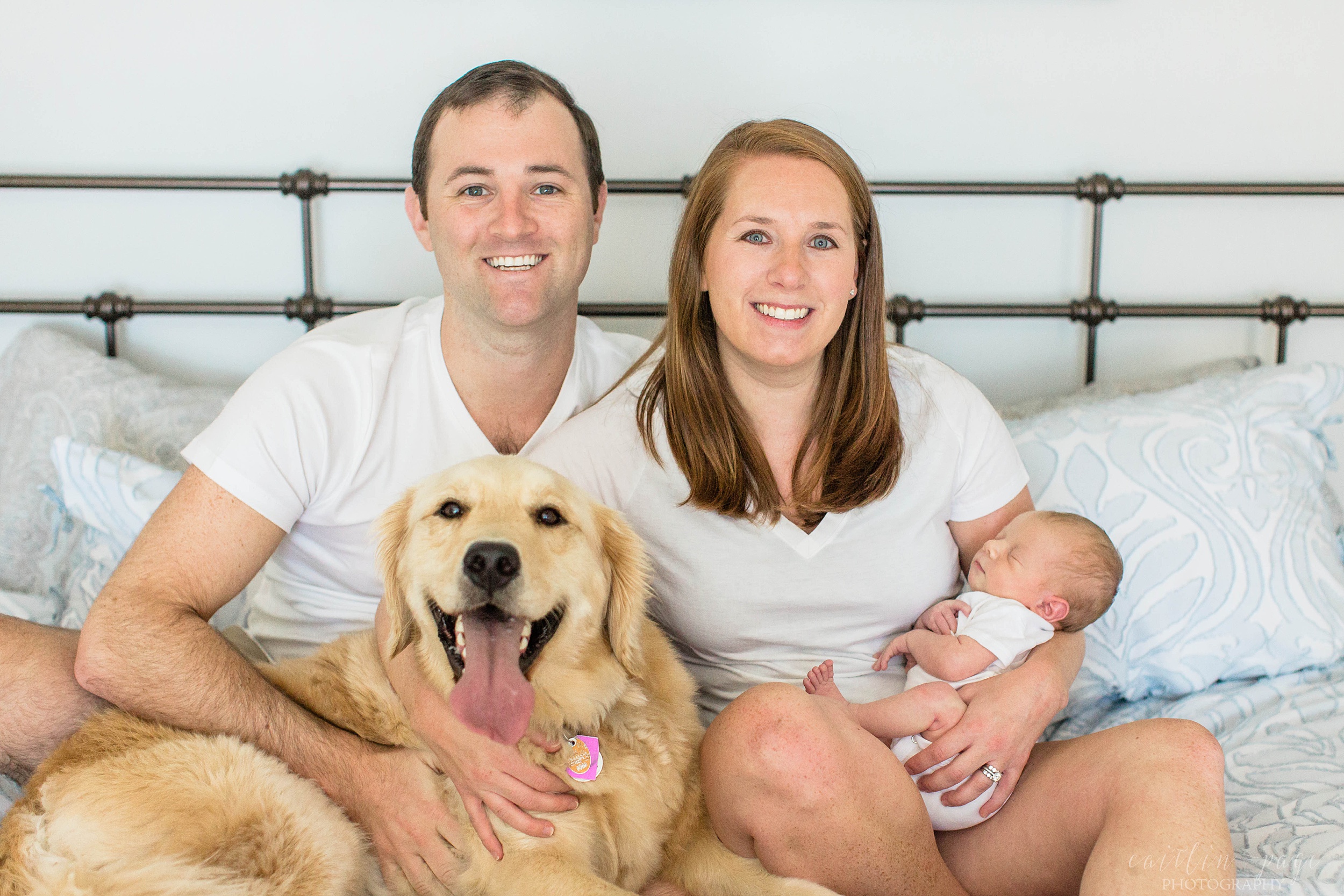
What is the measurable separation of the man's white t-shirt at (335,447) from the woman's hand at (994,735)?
1114 millimetres

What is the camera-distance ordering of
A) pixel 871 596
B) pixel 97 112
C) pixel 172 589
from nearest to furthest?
pixel 172 589, pixel 871 596, pixel 97 112

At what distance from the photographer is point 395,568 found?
71.7 inches

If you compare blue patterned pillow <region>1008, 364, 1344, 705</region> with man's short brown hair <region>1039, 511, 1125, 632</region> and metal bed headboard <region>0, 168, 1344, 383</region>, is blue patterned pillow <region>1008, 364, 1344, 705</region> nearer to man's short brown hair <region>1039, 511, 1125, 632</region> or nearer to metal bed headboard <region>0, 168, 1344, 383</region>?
man's short brown hair <region>1039, 511, 1125, 632</region>

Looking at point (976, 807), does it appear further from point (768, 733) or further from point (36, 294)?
point (36, 294)

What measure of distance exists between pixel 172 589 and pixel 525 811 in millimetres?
845

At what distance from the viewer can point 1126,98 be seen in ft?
10.4

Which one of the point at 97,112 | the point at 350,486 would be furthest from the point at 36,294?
the point at 350,486

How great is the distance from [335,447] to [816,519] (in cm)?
108

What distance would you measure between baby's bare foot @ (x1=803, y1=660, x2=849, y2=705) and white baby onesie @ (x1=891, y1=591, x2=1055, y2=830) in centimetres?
15

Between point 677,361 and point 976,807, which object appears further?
point 677,361

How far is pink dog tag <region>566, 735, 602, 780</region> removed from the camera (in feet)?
5.69

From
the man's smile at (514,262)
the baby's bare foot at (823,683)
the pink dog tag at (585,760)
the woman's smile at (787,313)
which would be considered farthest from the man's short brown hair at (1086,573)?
the man's smile at (514,262)

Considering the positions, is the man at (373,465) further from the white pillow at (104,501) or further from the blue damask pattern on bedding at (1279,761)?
the blue damask pattern on bedding at (1279,761)

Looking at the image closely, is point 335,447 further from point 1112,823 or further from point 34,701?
point 1112,823
